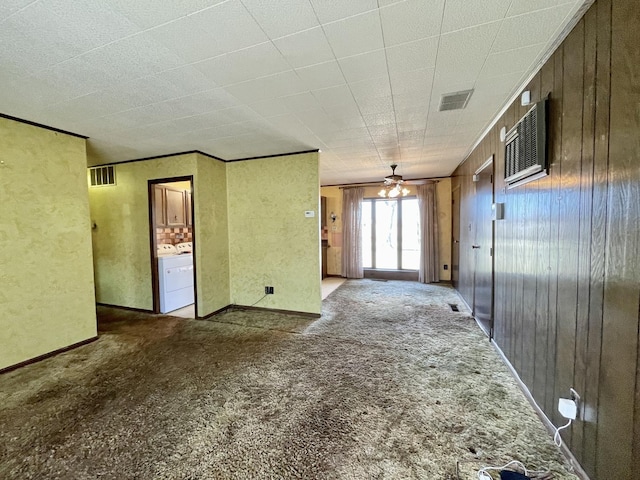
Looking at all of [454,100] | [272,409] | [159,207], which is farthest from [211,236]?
[454,100]

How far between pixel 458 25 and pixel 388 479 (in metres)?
2.47

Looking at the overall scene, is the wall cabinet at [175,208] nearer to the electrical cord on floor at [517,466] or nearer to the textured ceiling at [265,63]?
the textured ceiling at [265,63]

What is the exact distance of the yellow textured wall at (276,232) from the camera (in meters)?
3.91

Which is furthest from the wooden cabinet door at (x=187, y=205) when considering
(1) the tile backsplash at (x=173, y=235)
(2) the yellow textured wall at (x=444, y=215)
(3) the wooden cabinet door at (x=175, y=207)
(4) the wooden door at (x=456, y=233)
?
(2) the yellow textured wall at (x=444, y=215)

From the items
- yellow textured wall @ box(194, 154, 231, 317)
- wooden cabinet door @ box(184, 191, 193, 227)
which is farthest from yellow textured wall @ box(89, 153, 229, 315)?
wooden cabinet door @ box(184, 191, 193, 227)

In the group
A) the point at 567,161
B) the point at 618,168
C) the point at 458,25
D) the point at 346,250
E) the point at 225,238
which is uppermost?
the point at 458,25

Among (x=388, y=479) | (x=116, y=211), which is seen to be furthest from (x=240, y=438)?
(x=116, y=211)

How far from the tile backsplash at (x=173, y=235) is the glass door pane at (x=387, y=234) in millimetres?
4388

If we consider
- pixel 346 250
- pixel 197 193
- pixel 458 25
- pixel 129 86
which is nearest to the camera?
pixel 458 25

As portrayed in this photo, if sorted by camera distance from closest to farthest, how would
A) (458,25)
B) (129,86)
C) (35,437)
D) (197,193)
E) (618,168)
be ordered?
(618,168) → (458,25) → (35,437) → (129,86) → (197,193)

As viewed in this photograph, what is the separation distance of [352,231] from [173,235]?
3959 mm

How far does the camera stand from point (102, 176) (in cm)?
441

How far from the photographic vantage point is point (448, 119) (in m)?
2.81

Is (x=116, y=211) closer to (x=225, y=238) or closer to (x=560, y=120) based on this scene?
(x=225, y=238)
